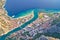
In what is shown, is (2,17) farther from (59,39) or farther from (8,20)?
(59,39)

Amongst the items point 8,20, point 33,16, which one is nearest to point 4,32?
point 8,20

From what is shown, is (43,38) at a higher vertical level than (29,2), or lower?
lower

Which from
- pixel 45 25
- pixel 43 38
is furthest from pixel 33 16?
pixel 43 38

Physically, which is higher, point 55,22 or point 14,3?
point 14,3

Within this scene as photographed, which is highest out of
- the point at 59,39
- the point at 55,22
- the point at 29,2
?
the point at 29,2

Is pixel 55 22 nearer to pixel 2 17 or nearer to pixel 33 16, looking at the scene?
pixel 33 16

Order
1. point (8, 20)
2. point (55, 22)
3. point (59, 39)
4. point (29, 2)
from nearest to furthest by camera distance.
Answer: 1. point (59, 39)
2. point (55, 22)
3. point (8, 20)
4. point (29, 2)

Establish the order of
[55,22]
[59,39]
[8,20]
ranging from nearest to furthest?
[59,39], [55,22], [8,20]

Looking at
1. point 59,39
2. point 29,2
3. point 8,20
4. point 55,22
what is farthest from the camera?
point 29,2

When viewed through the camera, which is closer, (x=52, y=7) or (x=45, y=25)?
(x=45, y=25)
